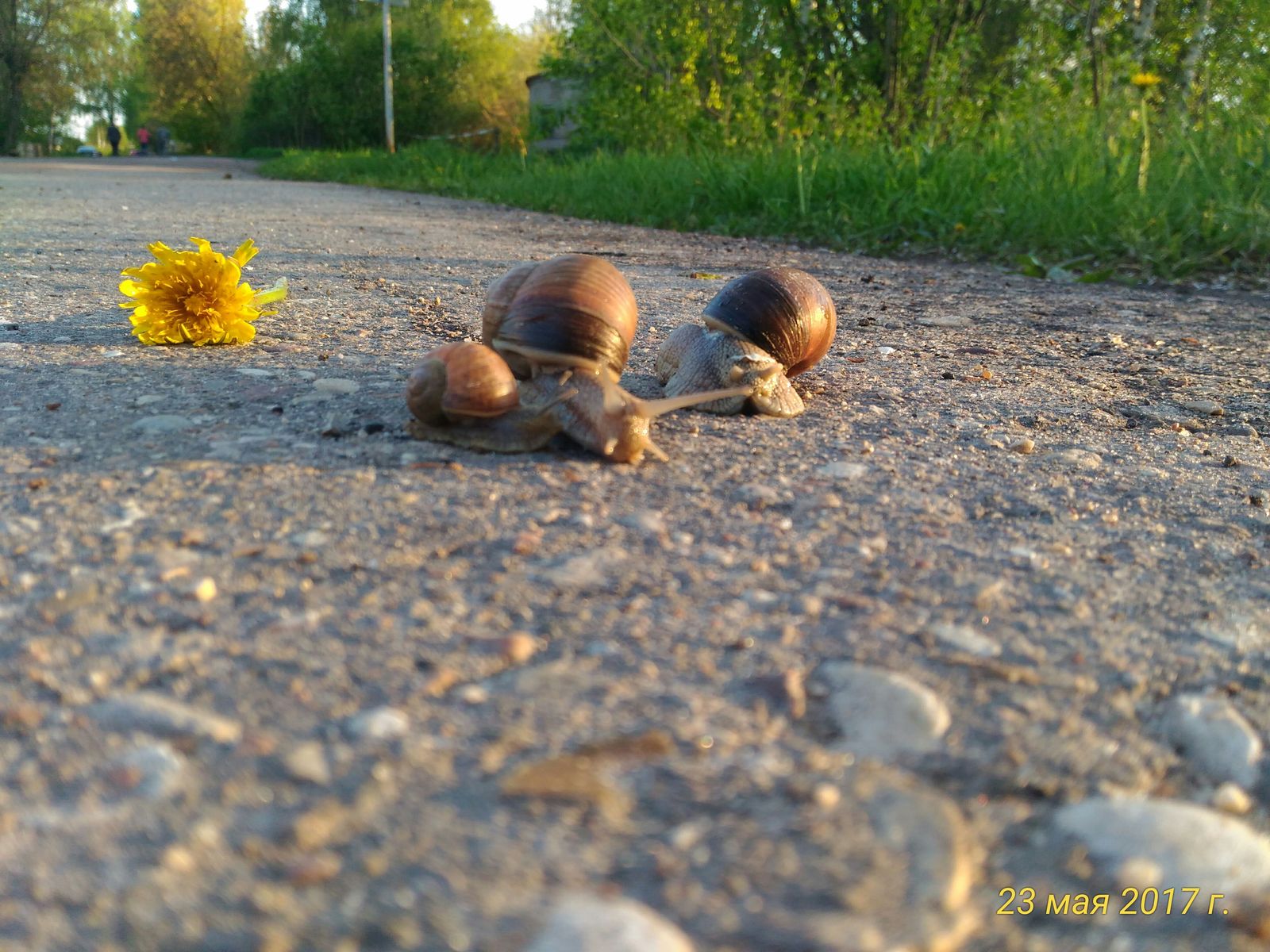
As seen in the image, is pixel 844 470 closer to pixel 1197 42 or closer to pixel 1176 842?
pixel 1176 842

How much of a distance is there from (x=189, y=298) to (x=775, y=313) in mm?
1631

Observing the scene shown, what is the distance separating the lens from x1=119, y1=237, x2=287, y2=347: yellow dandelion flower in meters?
2.79

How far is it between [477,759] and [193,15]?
5517 centimetres

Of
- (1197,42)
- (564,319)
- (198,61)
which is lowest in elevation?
(564,319)

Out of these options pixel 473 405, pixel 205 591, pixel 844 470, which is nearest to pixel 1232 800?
pixel 844 470

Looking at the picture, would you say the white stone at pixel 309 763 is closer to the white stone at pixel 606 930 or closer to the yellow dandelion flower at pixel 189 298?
the white stone at pixel 606 930

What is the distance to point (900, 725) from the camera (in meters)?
1.14

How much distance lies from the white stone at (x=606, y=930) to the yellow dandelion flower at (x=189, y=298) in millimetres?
2376

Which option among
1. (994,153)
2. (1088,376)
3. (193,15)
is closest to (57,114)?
(193,15)

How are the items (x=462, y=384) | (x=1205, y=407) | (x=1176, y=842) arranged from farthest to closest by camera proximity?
1. (x=1205, y=407)
2. (x=462, y=384)
3. (x=1176, y=842)

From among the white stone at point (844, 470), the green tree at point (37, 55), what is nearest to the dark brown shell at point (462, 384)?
the white stone at point (844, 470)

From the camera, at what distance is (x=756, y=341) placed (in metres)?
2.48

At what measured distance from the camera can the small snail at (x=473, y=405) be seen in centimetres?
196

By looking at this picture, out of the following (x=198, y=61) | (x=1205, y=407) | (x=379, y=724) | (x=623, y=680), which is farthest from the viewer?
(x=198, y=61)
